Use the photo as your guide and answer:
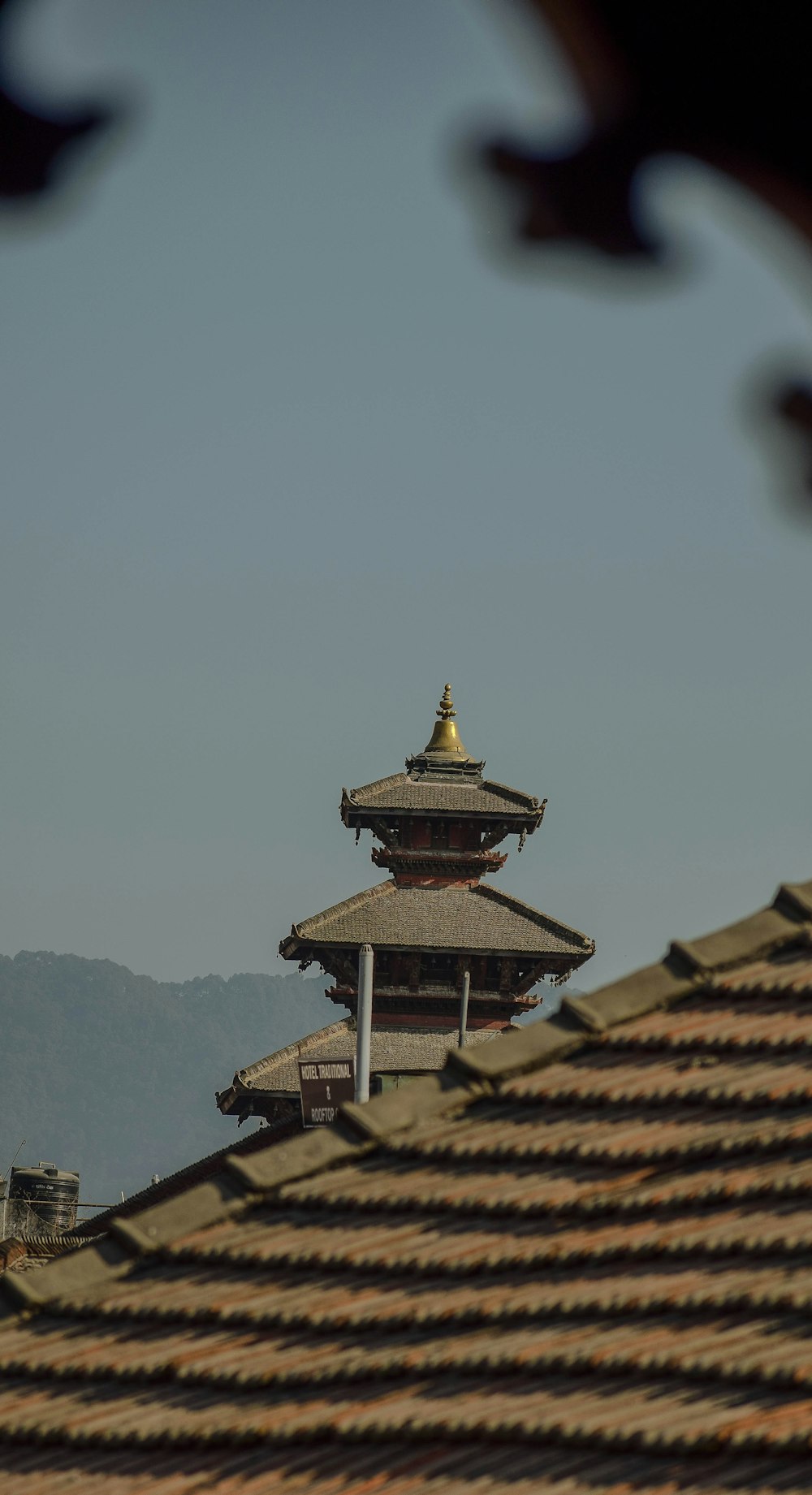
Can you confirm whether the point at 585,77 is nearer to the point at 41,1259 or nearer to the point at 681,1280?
the point at 681,1280

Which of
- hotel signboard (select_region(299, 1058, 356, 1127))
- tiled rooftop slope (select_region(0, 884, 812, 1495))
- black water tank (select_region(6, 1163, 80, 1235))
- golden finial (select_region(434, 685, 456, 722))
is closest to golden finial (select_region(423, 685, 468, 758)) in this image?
golden finial (select_region(434, 685, 456, 722))

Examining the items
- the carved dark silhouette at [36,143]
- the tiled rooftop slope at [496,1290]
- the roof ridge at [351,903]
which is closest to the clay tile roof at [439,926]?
the roof ridge at [351,903]

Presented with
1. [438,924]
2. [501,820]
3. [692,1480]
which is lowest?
[692,1480]

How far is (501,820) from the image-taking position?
31.2m

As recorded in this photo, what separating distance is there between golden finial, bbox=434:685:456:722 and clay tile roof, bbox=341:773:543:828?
3.06 m

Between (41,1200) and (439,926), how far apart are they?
7841 millimetres

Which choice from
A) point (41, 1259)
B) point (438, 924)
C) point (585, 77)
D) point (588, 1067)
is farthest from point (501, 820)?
point (585, 77)

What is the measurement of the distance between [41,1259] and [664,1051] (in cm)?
1588

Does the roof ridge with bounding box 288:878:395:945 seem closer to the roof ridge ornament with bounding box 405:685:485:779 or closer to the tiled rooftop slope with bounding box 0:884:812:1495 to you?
the roof ridge ornament with bounding box 405:685:485:779

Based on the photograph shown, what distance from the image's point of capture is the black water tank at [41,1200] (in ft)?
86.6

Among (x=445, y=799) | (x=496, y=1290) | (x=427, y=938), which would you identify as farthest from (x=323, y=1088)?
(x=445, y=799)

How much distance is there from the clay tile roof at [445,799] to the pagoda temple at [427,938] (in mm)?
22

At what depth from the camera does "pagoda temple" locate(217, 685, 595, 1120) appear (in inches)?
1133

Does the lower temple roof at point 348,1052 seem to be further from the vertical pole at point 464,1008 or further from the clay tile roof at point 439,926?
the clay tile roof at point 439,926
